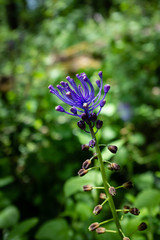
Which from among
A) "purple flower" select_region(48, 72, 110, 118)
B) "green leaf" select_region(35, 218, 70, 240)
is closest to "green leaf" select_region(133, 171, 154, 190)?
"green leaf" select_region(35, 218, 70, 240)

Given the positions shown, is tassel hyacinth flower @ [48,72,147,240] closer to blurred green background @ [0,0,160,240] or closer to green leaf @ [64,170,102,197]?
blurred green background @ [0,0,160,240]

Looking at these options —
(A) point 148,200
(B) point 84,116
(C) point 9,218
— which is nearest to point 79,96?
(B) point 84,116

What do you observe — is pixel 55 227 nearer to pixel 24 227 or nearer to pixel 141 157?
pixel 24 227

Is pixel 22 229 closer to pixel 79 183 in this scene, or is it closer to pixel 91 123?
pixel 79 183

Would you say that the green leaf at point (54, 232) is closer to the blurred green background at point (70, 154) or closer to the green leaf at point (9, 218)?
the blurred green background at point (70, 154)

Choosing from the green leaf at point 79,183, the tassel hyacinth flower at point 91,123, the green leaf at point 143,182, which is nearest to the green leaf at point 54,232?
the green leaf at point 79,183

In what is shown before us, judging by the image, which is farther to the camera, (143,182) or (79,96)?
(143,182)

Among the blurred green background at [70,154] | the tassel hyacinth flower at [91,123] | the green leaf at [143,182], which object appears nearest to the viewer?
the tassel hyacinth flower at [91,123]

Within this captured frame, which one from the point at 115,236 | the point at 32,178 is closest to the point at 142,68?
the point at 32,178
